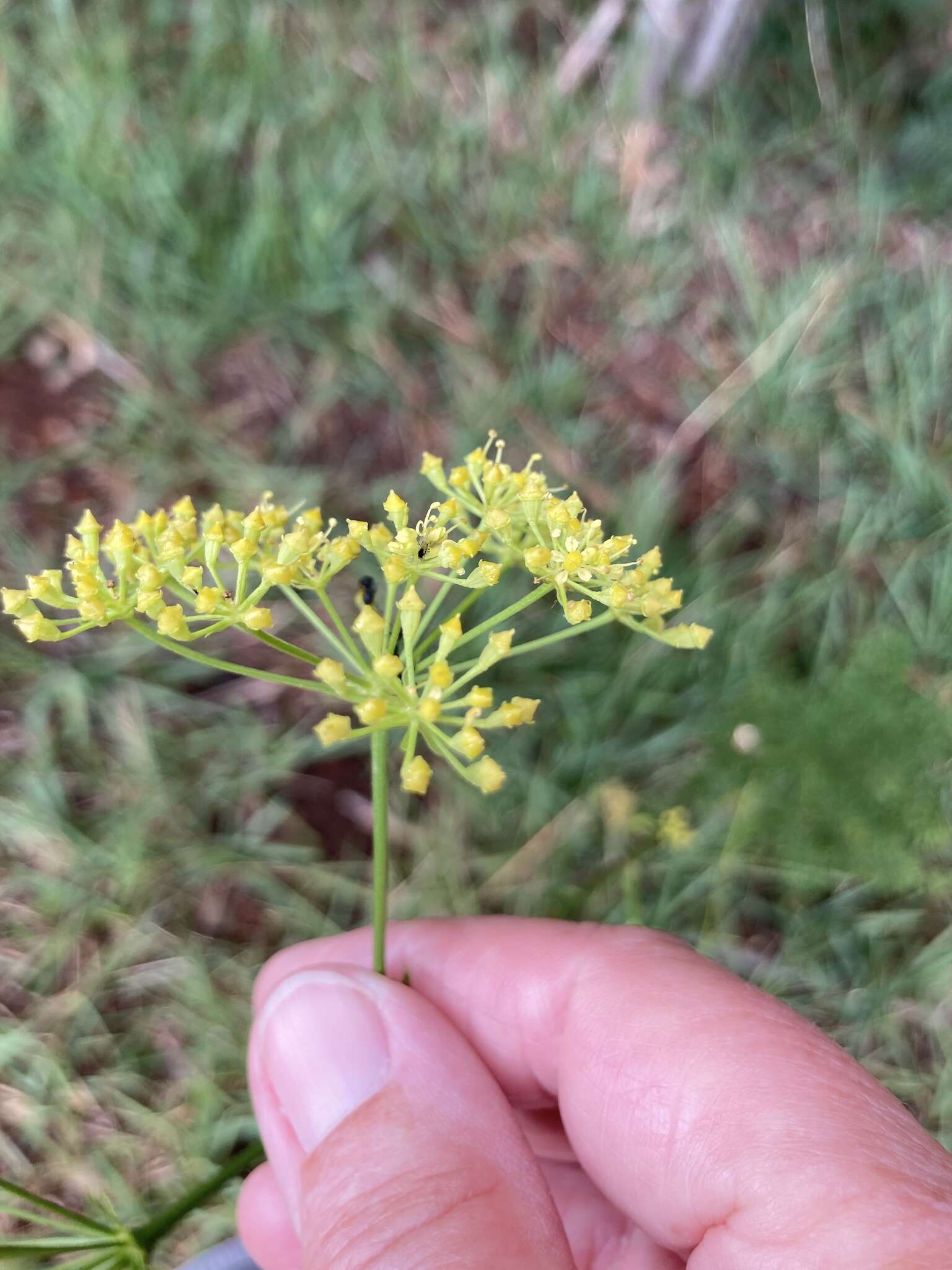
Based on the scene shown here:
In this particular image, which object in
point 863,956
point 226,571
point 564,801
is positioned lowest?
point 863,956

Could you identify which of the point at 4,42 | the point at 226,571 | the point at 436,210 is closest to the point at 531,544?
the point at 226,571

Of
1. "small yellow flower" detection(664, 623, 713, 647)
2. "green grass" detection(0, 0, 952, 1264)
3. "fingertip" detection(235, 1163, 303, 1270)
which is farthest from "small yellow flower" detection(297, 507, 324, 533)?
"fingertip" detection(235, 1163, 303, 1270)

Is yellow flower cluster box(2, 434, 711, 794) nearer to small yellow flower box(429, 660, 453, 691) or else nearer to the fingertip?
small yellow flower box(429, 660, 453, 691)

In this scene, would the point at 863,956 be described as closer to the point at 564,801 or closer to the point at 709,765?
the point at 709,765

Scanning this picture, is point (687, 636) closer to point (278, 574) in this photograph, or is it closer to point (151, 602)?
point (278, 574)

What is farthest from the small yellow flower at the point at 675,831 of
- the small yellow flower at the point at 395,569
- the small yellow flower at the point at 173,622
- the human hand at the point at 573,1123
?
the small yellow flower at the point at 173,622

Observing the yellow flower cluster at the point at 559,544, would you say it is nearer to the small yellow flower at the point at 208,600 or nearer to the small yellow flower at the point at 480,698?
the small yellow flower at the point at 480,698
